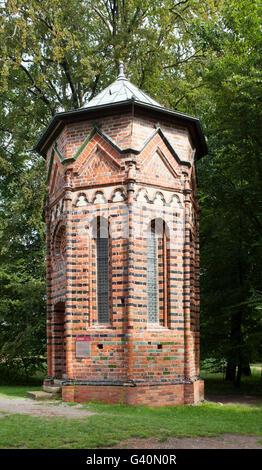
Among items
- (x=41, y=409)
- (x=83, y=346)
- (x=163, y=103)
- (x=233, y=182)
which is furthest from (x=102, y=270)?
(x=163, y=103)

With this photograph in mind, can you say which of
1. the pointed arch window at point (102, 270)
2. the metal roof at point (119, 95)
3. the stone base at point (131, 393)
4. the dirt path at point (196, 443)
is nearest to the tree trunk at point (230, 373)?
the stone base at point (131, 393)

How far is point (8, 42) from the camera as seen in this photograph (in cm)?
1744

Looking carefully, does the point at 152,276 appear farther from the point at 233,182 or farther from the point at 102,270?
the point at 233,182

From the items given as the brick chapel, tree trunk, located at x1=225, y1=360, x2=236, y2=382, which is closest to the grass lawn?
the brick chapel

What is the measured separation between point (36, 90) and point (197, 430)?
17.8 metres

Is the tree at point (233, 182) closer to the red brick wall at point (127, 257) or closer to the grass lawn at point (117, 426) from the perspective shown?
the red brick wall at point (127, 257)

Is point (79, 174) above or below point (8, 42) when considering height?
below

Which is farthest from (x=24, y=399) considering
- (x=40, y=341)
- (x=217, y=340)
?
(x=217, y=340)

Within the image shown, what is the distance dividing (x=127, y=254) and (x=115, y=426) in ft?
14.6

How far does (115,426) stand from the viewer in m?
7.73

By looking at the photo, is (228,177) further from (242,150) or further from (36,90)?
(36,90)

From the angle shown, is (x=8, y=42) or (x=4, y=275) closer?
(x=8, y=42)

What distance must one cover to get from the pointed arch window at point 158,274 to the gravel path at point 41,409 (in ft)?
9.18

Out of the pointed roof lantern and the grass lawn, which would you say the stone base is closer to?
the grass lawn
